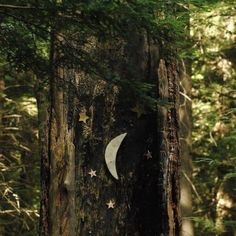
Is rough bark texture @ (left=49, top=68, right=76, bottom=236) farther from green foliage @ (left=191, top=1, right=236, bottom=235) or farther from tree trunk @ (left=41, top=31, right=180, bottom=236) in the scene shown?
green foliage @ (left=191, top=1, right=236, bottom=235)

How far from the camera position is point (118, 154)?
4.50 m

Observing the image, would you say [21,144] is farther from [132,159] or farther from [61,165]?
[61,165]

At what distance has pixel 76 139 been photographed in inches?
174

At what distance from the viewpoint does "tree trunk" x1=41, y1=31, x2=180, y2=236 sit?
426 centimetres

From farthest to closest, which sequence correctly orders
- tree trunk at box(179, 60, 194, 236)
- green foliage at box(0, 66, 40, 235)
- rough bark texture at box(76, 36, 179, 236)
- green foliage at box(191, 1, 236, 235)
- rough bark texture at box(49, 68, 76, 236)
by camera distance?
green foliage at box(191, 1, 236, 235), green foliage at box(0, 66, 40, 235), tree trunk at box(179, 60, 194, 236), rough bark texture at box(76, 36, 179, 236), rough bark texture at box(49, 68, 76, 236)

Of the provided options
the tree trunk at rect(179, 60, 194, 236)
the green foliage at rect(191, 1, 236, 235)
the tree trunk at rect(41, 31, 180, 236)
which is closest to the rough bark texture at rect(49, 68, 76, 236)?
the tree trunk at rect(41, 31, 180, 236)

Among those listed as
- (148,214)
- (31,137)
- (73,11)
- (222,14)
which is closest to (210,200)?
(31,137)

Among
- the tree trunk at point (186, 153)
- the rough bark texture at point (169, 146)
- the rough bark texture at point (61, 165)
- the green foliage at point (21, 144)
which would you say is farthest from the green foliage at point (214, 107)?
the rough bark texture at point (61, 165)

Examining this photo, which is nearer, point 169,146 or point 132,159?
point 169,146

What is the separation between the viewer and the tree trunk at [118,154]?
4.26 meters

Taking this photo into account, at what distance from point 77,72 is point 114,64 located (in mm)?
321

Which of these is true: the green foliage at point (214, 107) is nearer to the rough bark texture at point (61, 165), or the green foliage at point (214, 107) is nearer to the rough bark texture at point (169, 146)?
the rough bark texture at point (169, 146)

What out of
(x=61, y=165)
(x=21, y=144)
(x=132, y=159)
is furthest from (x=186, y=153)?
(x=61, y=165)

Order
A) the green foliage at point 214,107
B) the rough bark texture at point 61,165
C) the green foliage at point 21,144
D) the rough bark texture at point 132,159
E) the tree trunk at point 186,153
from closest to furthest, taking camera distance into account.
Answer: the rough bark texture at point 61,165, the rough bark texture at point 132,159, the tree trunk at point 186,153, the green foliage at point 21,144, the green foliage at point 214,107
